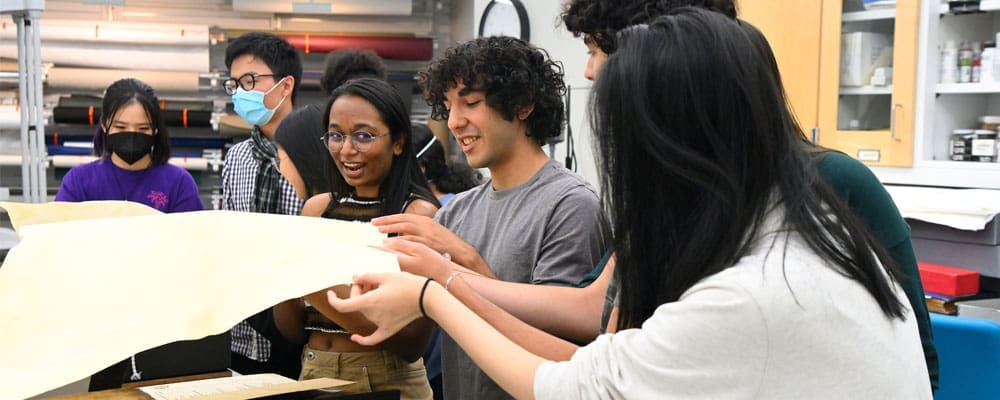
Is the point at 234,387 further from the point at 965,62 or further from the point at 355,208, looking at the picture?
the point at 965,62

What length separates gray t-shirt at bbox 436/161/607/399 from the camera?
4.90 feet

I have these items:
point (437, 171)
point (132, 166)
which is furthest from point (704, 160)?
point (132, 166)

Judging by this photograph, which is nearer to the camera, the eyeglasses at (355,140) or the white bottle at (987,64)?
the eyeglasses at (355,140)

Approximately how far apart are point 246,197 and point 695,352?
1.94 meters

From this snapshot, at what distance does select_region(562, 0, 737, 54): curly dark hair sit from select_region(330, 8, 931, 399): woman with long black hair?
0.36 metres

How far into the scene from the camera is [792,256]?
0.89 meters

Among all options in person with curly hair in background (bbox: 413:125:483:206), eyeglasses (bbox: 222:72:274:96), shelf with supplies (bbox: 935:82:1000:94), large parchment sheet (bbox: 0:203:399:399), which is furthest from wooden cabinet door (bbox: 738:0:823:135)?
large parchment sheet (bbox: 0:203:399:399)

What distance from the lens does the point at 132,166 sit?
2867 millimetres

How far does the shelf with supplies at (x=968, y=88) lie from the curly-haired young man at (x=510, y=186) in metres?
1.60

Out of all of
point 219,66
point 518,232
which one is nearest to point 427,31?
point 219,66

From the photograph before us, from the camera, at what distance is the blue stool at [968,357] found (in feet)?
4.95

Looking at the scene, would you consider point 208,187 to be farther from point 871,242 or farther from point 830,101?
point 871,242

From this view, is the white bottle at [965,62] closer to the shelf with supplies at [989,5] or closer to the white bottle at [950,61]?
the white bottle at [950,61]

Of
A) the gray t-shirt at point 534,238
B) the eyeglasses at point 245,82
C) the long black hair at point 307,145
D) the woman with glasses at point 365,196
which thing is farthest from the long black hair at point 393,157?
the eyeglasses at point 245,82
